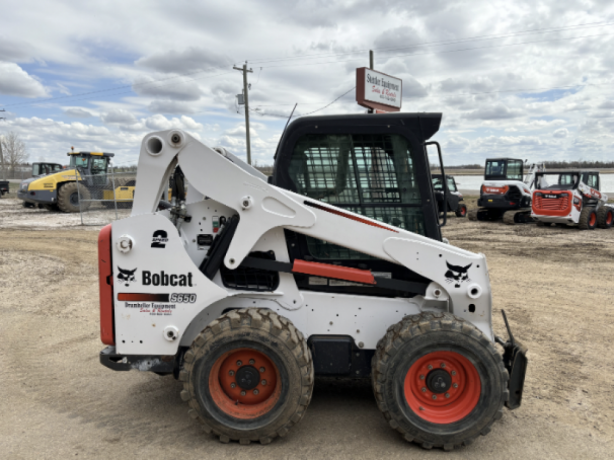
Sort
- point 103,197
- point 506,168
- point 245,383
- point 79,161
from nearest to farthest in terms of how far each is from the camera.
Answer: point 245,383 < point 103,197 < point 506,168 < point 79,161

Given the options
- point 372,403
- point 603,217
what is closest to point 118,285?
point 372,403

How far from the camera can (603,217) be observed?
1770 centimetres

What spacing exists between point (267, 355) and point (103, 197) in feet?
55.2

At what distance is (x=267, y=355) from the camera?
11.5ft

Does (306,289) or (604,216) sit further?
(604,216)

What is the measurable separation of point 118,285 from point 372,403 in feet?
7.77

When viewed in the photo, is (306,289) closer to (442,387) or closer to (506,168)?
(442,387)

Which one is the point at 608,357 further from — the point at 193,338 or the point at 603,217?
the point at 603,217

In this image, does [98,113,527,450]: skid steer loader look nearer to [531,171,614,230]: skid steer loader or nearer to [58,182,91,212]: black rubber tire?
[531,171,614,230]: skid steer loader

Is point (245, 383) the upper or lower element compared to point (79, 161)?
lower

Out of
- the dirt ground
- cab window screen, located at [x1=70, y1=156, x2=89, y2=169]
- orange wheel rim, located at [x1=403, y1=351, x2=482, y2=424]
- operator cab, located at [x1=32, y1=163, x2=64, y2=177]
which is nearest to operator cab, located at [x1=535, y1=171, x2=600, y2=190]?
the dirt ground

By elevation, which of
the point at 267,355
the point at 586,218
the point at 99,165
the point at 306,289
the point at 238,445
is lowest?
the point at 238,445

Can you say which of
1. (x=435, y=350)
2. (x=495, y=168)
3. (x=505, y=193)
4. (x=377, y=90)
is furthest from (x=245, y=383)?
(x=495, y=168)

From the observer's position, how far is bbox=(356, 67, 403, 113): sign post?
10.9m
